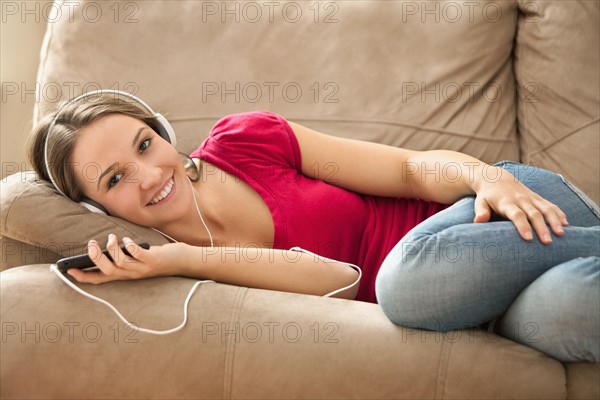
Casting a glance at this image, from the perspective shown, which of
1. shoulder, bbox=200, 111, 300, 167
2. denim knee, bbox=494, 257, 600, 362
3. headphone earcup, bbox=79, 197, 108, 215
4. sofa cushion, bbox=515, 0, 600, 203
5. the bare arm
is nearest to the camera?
denim knee, bbox=494, 257, 600, 362

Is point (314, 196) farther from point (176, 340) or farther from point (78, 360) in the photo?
point (78, 360)

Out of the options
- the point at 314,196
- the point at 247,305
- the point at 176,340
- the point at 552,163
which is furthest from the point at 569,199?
the point at 176,340

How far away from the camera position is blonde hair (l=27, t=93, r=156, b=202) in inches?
52.5

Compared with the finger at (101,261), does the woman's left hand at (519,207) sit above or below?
above

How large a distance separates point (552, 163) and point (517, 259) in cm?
60

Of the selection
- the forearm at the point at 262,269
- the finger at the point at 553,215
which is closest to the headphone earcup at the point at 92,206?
the forearm at the point at 262,269

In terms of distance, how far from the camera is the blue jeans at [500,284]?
3.39ft

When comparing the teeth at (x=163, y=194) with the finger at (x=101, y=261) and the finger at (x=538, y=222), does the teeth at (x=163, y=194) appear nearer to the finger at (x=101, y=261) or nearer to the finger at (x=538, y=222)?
the finger at (x=101, y=261)

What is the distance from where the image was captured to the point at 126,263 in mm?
1207

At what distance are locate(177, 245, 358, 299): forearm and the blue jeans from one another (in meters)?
0.15

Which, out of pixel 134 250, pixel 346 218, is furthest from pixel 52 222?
pixel 346 218

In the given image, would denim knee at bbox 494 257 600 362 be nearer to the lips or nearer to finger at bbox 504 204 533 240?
finger at bbox 504 204 533 240

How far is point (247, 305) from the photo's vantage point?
3.81 feet

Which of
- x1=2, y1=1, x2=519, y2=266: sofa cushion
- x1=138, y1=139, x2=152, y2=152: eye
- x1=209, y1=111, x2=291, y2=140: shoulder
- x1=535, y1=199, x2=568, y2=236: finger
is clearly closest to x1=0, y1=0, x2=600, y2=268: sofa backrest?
x1=2, y1=1, x2=519, y2=266: sofa cushion
